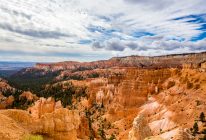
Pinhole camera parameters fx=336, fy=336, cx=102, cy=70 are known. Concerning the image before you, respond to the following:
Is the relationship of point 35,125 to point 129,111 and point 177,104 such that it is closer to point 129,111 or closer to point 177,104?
point 177,104

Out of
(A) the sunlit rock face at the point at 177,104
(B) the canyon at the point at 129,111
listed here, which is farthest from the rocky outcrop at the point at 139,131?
(A) the sunlit rock face at the point at 177,104

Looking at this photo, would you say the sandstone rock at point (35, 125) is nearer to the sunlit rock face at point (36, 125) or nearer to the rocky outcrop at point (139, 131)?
the sunlit rock face at point (36, 125)

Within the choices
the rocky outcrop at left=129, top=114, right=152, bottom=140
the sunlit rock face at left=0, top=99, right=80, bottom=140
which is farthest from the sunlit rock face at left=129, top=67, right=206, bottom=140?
the rocky outcrop at left=129, top=114, right=152, bottom=140

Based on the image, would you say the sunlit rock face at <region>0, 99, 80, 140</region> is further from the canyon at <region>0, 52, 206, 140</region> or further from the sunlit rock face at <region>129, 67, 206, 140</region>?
the sunlit rock face at <region>129, 67, 206, 140</region>

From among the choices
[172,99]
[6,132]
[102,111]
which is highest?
[6,132]

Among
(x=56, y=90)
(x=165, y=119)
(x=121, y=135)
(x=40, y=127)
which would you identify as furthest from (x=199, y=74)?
(x=56, y=90)

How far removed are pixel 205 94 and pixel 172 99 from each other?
11.2 m

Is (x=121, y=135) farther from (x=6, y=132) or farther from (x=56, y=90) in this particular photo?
(x=56, y=90)

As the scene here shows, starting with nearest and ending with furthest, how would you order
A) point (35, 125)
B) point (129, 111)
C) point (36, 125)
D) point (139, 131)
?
point (35, 125) → point (36, 125) → point (139, 131) → point (129, 111)

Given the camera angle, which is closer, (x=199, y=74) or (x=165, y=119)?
(x=165, y=119)

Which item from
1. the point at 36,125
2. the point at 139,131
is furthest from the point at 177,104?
the point at 36,125

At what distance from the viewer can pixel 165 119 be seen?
72875 millimetres

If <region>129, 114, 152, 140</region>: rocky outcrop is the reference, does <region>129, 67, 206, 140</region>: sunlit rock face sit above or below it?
below

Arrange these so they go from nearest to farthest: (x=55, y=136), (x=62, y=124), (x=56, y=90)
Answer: (x=55, y=136)
(x=62, y=124)
(x=56, y=90)
